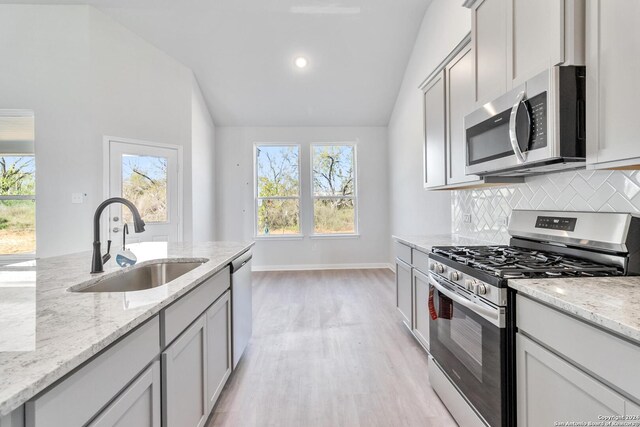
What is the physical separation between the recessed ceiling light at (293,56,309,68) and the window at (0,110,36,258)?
136 inches

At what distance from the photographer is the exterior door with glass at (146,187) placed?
388 cm

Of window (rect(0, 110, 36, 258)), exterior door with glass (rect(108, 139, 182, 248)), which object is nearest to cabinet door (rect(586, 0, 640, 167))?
exterior door with glass (rect(108, 139, 182, 248))

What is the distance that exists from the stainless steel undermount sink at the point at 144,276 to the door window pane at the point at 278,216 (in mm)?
3849

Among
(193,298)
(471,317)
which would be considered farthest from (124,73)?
(471,317)

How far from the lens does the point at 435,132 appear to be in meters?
2.62

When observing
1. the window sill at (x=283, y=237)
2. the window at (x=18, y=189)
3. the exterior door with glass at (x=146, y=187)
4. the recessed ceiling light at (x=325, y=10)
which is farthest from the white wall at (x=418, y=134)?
the window at (x=18, y=189)

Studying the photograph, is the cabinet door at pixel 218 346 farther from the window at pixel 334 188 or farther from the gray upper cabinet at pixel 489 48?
the window at pixel 334 188

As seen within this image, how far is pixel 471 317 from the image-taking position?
1.47m

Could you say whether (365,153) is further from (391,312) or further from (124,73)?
(124,73)

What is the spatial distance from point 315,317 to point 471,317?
2099 millimetres

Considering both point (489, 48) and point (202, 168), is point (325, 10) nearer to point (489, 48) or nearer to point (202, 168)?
point (489, 48)

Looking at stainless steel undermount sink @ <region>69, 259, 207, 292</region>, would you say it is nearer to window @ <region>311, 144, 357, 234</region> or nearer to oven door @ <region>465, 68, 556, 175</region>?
oven door @ <region>465, 68, 556, 175</region>

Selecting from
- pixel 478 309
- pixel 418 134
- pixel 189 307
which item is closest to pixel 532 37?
pixel 478 309

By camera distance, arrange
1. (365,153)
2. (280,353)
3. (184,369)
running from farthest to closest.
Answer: (365,153), (280,353), (184,369)
